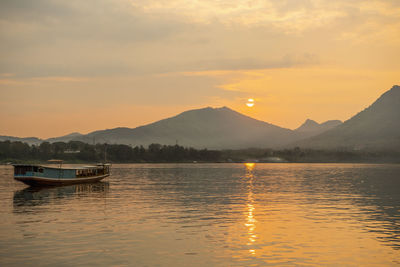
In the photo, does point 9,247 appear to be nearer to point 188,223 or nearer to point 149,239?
point 149,239

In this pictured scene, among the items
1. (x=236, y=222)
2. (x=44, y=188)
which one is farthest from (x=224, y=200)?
(x=44, y=188)

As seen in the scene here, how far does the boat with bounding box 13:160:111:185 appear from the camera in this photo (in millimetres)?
101188

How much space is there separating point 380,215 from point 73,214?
35.8m

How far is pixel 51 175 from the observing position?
106 meters

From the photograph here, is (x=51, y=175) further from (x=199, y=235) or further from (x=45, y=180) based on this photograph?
(x=199, y=235)

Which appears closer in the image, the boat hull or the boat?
the boat hull

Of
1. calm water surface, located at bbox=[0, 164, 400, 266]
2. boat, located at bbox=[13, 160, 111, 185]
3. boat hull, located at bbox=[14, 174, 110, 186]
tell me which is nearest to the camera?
calm water surface, located at bbox=[0, 164, 400, 266]

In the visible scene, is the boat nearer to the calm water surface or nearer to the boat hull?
the boat hull

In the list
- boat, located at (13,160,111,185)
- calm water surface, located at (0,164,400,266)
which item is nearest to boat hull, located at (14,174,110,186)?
boat, located at (13,160,111,185)

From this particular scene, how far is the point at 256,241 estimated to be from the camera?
115ft

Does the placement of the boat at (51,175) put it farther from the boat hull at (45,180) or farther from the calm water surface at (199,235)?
the calm water surface at (199,235)

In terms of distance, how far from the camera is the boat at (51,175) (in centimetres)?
10119

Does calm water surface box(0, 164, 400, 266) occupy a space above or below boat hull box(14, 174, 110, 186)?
below

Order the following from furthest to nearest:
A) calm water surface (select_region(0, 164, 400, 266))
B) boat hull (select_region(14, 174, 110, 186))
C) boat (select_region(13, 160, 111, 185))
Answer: boat (select_region(13, 160, 111, 185)) → boat hull (select_region(14, 174, 110, 186)) → calm water surface (select_region(0, 164, 400, 266))
